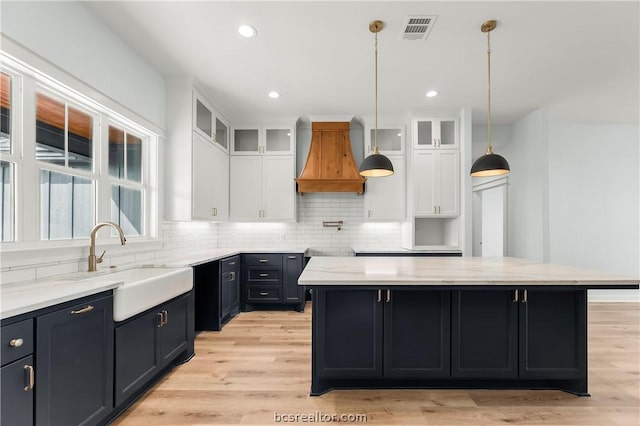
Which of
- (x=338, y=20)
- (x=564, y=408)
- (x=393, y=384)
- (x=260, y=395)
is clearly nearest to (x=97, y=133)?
(x=338, y=20)

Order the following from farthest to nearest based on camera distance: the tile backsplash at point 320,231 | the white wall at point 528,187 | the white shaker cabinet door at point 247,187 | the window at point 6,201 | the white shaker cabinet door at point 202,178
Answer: the tile backsplash at point 320,231 < the white shaker cabinet door at point 247,187 < the white wall at point 528,187 < the white shaker cabinet door at point 202,178 < the window at point 6,201

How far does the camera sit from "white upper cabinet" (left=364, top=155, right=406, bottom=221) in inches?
193

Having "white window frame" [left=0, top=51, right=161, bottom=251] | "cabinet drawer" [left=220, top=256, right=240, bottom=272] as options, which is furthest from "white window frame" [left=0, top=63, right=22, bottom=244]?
"cabinet drawer" [left=220, top=256, right=240, bottom=272]

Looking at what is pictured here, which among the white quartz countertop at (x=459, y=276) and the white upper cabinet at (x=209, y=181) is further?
the white upper cabinet at (x=209, y=181)

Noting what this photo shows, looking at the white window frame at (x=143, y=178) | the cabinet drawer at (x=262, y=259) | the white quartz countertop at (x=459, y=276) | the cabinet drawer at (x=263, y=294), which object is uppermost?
the white window frame at (x=143, y=178)

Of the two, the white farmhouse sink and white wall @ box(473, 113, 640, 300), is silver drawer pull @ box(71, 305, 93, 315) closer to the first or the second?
the white farmhouse sink

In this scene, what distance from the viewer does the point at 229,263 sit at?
409 centimetres

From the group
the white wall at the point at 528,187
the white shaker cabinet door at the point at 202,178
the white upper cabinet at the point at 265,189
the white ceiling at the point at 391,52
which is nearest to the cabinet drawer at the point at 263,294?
the white upper cabinet at the point at 265,189

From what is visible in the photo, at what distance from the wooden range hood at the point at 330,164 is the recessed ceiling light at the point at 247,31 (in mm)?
2223

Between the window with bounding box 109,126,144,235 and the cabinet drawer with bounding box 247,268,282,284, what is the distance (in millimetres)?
1665

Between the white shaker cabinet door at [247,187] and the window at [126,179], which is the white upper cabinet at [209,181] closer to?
the white shaker cabinet door at [247,187]

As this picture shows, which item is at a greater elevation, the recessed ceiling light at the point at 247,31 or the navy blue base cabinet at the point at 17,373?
the recessed ceiling light at the point at 247,31

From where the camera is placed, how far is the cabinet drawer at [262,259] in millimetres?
4559

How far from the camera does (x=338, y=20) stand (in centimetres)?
256
